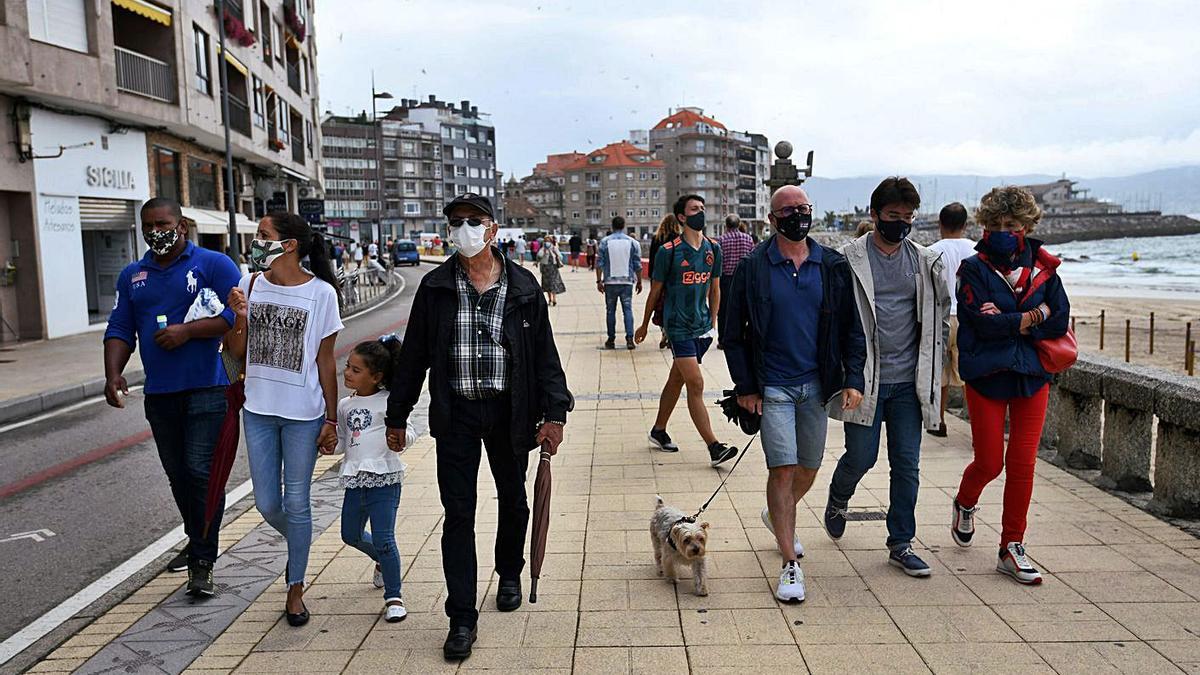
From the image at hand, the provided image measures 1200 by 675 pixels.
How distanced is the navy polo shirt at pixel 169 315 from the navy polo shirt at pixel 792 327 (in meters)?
2.71

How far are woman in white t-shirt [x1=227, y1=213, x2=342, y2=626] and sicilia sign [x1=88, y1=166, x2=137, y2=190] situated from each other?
760 inches

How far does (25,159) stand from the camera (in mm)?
18500

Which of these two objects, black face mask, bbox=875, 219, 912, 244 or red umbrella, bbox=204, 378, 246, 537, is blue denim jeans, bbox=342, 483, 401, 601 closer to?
red umbrella, bbox=204, 378, 246, 537

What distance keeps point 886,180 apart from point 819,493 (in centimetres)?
239

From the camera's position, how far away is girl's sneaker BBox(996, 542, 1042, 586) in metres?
4.46

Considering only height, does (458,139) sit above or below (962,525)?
above

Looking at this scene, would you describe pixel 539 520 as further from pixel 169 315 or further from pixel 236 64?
pixel 236 64

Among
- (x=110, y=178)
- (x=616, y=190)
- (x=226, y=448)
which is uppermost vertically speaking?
(x=616, y=190)

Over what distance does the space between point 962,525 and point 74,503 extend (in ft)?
20.0

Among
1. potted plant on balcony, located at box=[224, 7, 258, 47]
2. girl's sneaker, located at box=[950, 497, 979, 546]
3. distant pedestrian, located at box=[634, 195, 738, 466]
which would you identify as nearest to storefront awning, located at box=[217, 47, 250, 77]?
potted plant on balcony, located at box=[224, 7, 258, 47]

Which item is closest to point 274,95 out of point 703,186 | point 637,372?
point 637,372

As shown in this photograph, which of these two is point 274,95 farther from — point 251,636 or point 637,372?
point 251,636

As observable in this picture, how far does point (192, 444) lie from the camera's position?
15.7ft

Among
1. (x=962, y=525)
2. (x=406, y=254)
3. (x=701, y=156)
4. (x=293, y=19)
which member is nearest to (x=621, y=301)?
(x=962, y=525)
